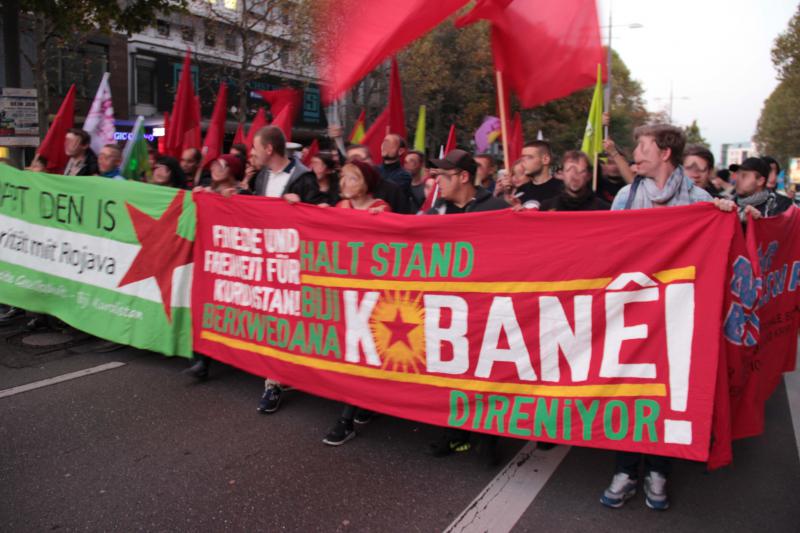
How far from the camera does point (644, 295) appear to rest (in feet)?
10.5

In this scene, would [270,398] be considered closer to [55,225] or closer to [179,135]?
[55,225]

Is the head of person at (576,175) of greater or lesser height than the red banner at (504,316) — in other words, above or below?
above

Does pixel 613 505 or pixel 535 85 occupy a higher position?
pixel 535 85

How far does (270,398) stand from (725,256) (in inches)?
115

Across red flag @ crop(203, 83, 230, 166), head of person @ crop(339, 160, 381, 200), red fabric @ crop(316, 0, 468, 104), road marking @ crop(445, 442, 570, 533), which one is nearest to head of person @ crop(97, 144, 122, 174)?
red flag @ crop(203, 83, 230, 166)

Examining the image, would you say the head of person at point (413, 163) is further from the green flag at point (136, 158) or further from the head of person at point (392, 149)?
the green flag at point (136, 158)

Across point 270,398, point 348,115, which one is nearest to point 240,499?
point 270,398

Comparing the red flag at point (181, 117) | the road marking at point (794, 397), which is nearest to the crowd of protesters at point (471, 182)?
the red flag at point (181, 117)

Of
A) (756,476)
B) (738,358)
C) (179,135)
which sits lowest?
(756,476)

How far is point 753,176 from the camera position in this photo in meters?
5.62

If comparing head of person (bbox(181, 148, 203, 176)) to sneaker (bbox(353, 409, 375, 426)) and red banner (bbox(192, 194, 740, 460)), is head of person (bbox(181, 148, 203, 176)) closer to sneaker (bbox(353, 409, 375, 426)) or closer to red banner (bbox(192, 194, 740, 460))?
red banner (bbox(192, 194, 740, 460))

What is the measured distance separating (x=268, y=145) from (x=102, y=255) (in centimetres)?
174

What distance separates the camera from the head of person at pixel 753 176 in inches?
221

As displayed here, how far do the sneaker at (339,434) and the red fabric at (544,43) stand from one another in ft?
8.70
